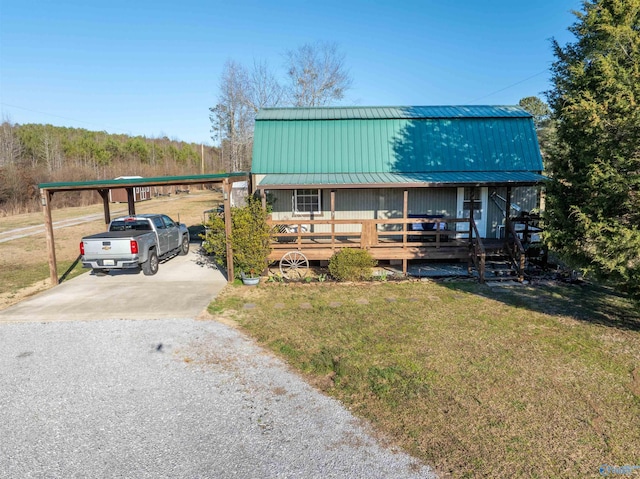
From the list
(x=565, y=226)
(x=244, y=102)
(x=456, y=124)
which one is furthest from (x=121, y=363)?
(x=244, y=102)

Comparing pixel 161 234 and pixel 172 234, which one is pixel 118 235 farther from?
pixel 172 234

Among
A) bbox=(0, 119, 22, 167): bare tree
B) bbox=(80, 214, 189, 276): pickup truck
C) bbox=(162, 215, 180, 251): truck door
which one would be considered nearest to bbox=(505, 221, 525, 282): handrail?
bbox=(80, 214, 189, 276): pickup truck

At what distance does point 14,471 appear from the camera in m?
3.98

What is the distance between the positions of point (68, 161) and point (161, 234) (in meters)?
56.8

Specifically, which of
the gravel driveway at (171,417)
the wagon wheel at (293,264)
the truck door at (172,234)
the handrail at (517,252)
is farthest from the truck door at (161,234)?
the handrail at (517,252)

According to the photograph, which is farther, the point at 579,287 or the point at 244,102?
the point at 244,102

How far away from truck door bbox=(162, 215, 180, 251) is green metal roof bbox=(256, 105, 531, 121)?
4.94m

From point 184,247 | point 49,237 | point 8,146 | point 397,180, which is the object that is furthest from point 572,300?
point 8,146

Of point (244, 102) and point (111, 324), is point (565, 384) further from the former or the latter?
point (244, 102)

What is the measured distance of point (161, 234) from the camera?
13.3 m

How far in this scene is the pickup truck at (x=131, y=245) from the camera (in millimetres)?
11375

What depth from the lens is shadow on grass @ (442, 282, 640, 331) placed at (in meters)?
8.02

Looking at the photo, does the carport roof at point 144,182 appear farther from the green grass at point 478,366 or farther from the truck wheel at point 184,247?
the truck wheel at point 184,247

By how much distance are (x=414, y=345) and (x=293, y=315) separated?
8.80ft
